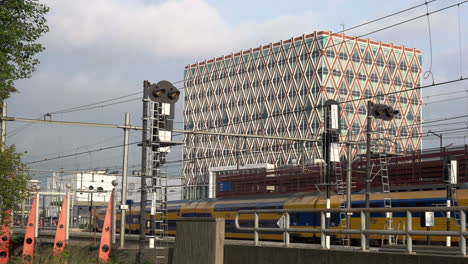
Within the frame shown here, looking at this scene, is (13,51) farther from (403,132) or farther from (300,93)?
(403,132)

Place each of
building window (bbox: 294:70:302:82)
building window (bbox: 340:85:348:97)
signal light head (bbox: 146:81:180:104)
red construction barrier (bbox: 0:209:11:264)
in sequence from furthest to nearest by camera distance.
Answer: building window (bbox: 340:85:348:97) → building window (bbox: 294:70:302:82) → red construction barrier (bbox: 0:209:11:264) → signal light head (bbox: 146:81:180:104)

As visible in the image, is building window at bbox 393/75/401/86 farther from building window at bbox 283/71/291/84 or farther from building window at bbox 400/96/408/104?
building window at bbox 283/71/291/84

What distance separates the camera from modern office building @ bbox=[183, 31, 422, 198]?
370 feet

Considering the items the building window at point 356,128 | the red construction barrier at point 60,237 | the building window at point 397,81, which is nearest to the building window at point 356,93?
the building window at point 356,128

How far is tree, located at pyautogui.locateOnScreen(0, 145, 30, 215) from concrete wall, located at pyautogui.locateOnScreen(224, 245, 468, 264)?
12.1 m

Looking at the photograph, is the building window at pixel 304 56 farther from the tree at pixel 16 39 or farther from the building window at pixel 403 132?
the tree at pixel 16 39

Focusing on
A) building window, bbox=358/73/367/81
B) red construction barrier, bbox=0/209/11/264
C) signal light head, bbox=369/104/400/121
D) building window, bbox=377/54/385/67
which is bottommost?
red construction barrier, bbox=0/209/11/264

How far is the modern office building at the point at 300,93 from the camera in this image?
11275cm

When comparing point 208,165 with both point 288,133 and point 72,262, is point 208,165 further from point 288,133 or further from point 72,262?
point 72,262

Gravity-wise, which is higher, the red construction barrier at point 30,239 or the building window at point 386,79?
the building window at point 386,79

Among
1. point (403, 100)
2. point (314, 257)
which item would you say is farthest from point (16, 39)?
point (403, 100)

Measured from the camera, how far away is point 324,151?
3105 centimetres

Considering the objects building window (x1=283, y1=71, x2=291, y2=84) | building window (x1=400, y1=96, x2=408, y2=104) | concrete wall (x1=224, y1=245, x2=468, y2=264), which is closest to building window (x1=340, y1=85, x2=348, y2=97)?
building window (x1=283, y1=71, x2=291, y2=84)

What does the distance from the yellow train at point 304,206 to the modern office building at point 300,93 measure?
56.4m
